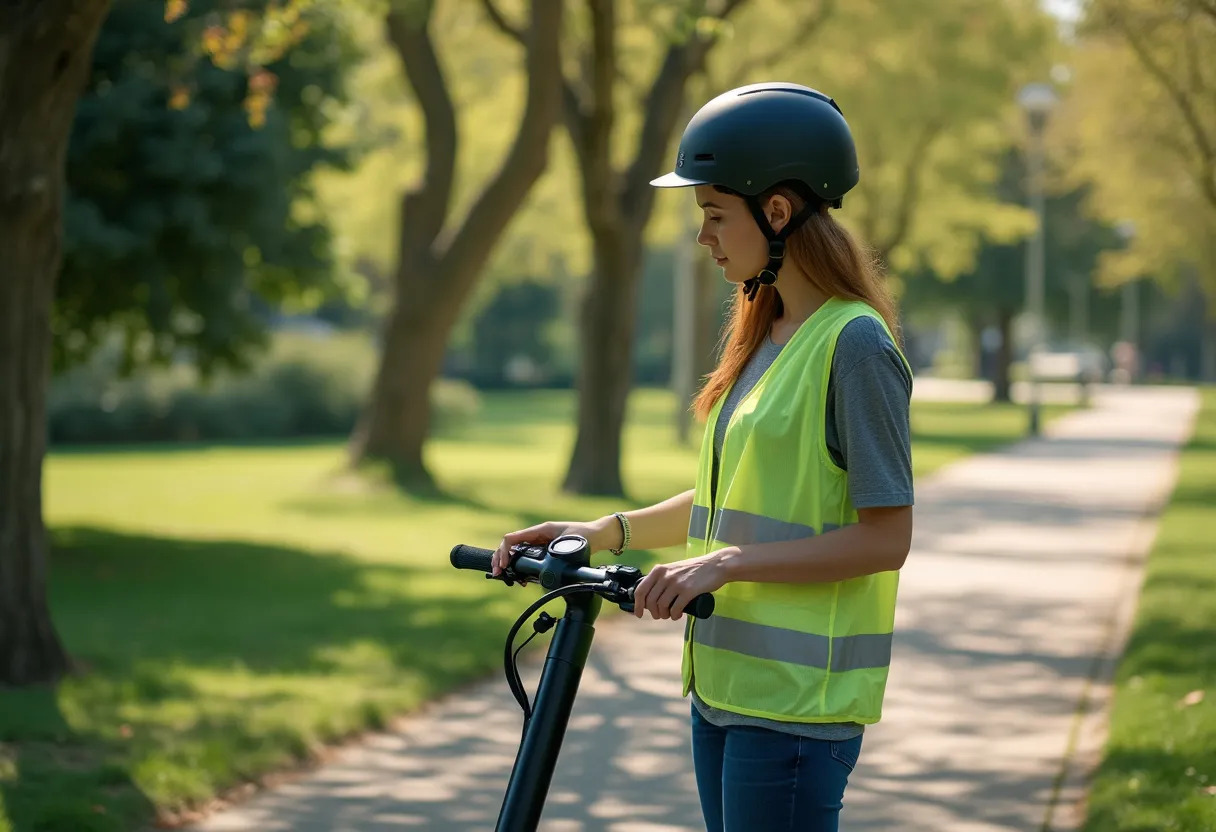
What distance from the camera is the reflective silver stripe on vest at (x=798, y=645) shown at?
290 cm

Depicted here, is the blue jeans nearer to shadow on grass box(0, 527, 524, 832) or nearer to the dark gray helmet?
the dark gray helmet

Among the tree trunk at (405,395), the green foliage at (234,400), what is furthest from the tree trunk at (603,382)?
the green foliage at (234,400)

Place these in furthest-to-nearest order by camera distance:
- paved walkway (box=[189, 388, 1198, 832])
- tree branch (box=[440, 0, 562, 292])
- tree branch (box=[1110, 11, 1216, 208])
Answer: tree branch (box=[440, 0, 562, 292]), tree branch (box=[1110, 11, 1216, 208]), paved walkway (box=[189, 388, 1198, 832])

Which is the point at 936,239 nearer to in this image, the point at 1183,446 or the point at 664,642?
the point at 1183,446

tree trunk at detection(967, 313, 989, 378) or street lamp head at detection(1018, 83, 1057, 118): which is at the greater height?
street lamp head at detection(1018, 83, 1057, 118)

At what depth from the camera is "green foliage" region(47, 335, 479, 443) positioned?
3212 cm

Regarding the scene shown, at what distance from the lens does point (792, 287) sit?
10.1ft

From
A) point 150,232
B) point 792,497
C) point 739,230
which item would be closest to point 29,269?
point 150,232

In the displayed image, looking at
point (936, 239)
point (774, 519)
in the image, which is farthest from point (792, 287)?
point (936, 239)

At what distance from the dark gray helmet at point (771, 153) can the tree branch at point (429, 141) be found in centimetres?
1694

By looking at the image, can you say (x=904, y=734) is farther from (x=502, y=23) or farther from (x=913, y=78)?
(x=913, y=78)

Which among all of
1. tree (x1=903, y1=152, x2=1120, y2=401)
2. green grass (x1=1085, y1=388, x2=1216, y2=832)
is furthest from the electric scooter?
tree (x1=903, y1=152, x2=1120, y2=401)

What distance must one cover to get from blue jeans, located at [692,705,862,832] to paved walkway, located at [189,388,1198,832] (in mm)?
3092

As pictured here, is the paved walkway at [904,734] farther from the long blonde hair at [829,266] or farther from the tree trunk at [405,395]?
the tree trunk at [405,395]
